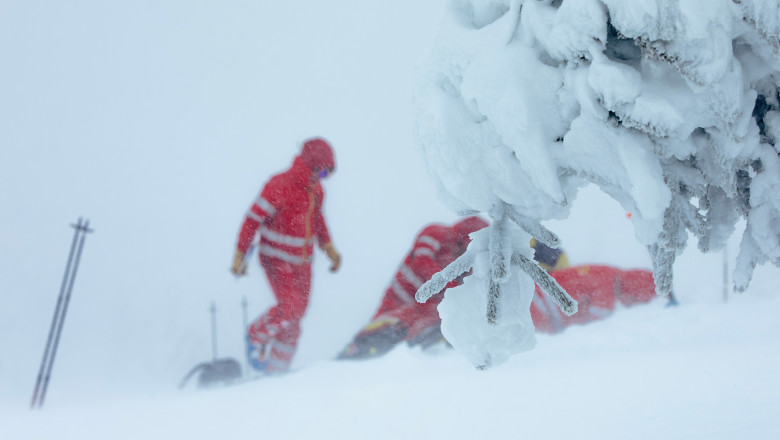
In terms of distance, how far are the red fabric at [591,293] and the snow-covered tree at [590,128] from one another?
2.11 metres

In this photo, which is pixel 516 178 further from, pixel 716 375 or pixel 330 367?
pixel 330 367

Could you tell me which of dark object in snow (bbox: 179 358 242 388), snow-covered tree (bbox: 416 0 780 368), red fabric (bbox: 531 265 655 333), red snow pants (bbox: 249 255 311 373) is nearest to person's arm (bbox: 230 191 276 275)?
red snow pants (bbox: 249 255 311 373)

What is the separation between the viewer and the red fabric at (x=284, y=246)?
3467 millimetres

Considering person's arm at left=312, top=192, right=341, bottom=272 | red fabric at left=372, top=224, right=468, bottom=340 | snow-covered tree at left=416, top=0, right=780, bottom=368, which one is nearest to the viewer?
snow-covered tree at left=416, top=0, right=780, bottom=368

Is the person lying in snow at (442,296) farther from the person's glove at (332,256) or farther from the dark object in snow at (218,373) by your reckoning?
the dark object in snow at (218,373)

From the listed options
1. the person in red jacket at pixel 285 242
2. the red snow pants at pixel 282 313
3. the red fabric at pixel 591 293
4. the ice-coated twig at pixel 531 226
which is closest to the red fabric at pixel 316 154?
the person in red jacket at pixel 285 242

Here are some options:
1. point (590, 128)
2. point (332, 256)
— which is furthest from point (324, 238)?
point (590, 128)

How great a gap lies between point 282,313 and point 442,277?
2.45 metres

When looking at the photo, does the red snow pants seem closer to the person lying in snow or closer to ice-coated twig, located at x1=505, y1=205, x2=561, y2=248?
the person lying in snow

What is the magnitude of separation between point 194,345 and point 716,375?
8129 mm

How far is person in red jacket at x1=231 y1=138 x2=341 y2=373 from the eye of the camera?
11.4ft

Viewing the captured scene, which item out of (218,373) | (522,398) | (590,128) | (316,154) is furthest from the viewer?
(218,373)

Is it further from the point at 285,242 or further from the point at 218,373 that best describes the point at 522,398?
the point at 218,373

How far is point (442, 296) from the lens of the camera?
3387mm
